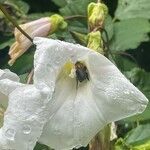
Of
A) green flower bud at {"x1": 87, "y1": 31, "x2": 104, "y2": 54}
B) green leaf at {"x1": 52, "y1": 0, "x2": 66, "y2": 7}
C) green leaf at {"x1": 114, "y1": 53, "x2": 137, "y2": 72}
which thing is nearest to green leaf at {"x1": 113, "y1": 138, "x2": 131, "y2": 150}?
green flower bud at {"x1": 87, "y1": 31, "x2": 104, "y2": 54}

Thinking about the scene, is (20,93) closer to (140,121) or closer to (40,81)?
(40,81)

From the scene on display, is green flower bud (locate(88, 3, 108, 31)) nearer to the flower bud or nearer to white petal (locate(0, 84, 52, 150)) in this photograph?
the flower bud

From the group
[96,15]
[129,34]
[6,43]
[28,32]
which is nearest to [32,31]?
[28,32]

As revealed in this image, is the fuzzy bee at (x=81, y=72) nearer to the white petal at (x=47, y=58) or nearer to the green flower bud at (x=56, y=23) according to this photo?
the white petal at (x=47, y=58)

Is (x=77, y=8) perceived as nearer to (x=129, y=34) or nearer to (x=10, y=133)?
(x=129, y=34)

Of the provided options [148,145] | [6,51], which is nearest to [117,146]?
[148,145]
